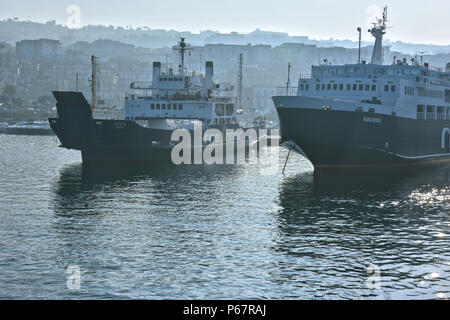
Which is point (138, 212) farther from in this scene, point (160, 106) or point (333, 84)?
point (160, 106)

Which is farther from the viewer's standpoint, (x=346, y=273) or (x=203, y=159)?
(x=203, y=159)

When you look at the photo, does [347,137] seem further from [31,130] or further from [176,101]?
[31,130]

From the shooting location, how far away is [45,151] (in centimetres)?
9556

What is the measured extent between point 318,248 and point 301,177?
30670 mm

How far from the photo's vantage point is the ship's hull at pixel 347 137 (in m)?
60.2

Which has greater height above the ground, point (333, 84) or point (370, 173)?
point (333, 84)

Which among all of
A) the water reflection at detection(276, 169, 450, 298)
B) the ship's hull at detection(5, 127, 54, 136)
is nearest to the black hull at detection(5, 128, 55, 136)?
the ship's hull at detection(5, 127, 54, 136)

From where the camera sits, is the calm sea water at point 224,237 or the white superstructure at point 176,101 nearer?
the calm sea water at point 224,237

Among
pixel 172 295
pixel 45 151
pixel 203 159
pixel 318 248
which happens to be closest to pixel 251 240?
pixel 318 248

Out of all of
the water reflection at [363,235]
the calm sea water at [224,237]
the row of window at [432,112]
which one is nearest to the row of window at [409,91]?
the row of window at [432,112]

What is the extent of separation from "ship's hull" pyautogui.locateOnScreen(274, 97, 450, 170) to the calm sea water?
156 inches

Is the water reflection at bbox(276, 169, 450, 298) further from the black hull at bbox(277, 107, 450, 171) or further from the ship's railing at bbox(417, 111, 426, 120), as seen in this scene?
the ship's railing at bbox(417, 111, 426, 120)

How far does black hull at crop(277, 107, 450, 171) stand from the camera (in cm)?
6019

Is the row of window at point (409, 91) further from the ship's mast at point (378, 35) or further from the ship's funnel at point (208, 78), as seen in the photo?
the ship's funnel at point (208, 78)
